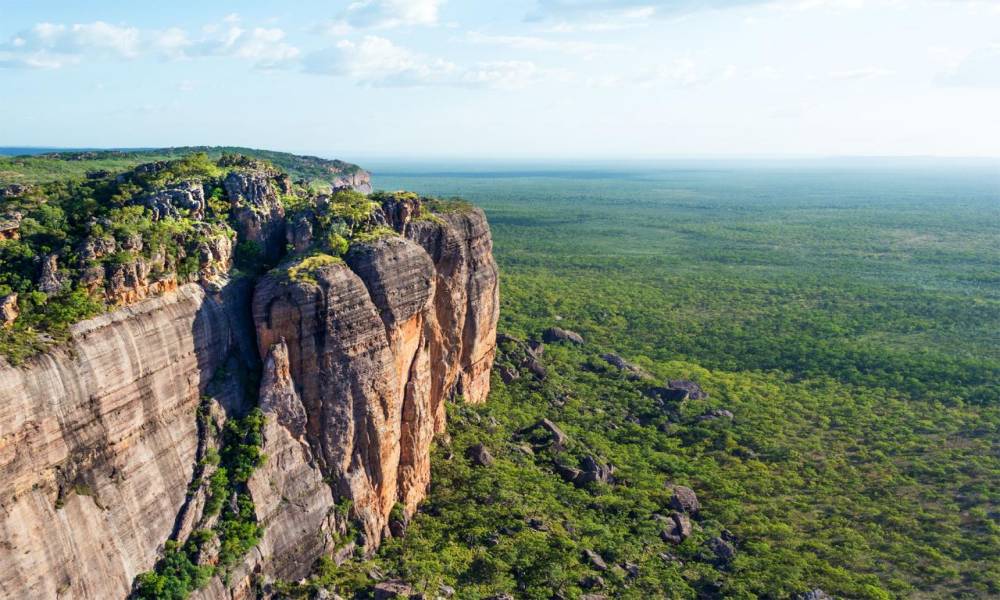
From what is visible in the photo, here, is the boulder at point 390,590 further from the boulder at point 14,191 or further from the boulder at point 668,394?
the boulder at point 668,394

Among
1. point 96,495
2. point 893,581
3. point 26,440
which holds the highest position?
point 26,440

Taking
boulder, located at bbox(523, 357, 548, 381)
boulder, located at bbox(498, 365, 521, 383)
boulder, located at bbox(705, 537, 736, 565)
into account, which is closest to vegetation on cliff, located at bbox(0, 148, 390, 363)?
boulder, located at bbox(498, 365, 521, 383)

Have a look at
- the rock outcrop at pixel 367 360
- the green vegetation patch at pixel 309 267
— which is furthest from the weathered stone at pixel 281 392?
the green vegetation patch at pixel 309 267

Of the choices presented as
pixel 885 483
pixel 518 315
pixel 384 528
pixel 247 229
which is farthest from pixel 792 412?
pixel 247 229

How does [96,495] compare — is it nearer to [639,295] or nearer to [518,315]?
[518,315]

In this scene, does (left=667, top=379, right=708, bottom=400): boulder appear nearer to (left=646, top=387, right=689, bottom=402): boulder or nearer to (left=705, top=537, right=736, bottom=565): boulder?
(left=646, top=387, right=689, bottom=402): boulder

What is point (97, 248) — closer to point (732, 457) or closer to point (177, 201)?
point (177, 201)
